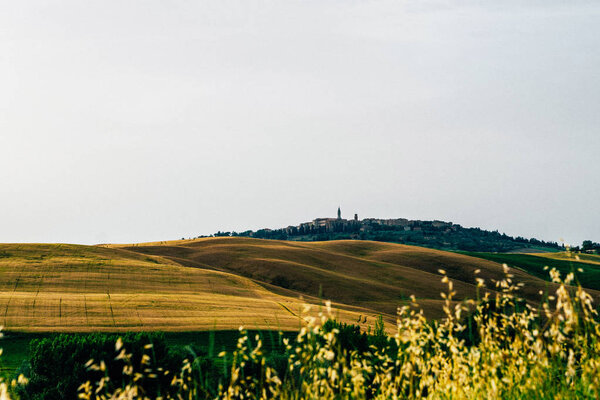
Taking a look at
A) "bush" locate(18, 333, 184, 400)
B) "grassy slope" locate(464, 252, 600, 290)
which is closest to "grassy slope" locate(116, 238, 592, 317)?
"grassy slope" locate(464, 252, 600, 290)

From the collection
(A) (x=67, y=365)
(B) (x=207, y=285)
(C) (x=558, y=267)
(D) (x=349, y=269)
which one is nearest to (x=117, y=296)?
(B) (x=207, y=285)

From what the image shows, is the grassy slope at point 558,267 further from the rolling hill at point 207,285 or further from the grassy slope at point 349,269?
the rolling hill at point 207,285

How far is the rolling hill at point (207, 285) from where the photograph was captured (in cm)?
3738

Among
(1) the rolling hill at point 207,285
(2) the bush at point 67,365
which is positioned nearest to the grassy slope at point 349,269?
(1) the rolling hill at point 207,285

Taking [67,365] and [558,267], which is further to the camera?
[558,267]

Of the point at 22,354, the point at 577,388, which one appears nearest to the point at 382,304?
the point at 22,354

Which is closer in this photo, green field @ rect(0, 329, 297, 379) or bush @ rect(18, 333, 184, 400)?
bush @ rect(18, 333, 184, 400)

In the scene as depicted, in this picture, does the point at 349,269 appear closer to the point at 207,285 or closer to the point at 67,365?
the point at 207,285

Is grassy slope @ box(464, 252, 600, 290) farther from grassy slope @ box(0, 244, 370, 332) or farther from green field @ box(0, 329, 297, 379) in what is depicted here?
green field @ box(0, 329, 297, 379)

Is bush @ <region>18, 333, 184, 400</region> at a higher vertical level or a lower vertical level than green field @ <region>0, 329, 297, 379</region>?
higher

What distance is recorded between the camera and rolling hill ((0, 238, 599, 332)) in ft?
123

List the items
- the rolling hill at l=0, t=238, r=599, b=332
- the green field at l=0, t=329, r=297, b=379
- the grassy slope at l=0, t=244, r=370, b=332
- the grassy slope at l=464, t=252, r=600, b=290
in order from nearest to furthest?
the green field at l=0, t=329, r=297, b=379, the grassy slope at l=0, t=244, r=370, b=332, the rolling hill at l=0, t=238, r=599, b=332, the grassy slope at l=464, t=252, r=600, b=290

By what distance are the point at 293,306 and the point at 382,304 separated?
1515cm

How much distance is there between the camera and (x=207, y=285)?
55.0 metres
